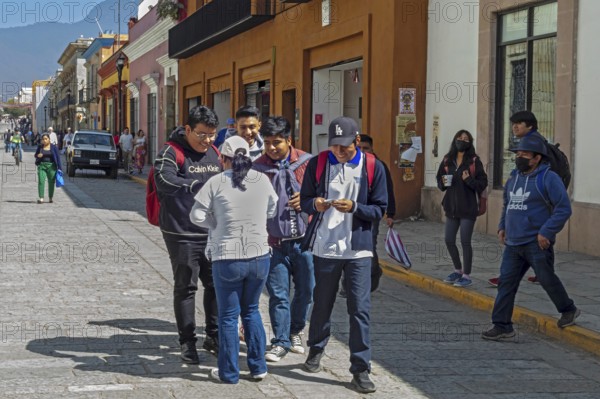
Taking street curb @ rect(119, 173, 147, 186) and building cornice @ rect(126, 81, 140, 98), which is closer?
street curb @ rect(119, 173, 147, 186)

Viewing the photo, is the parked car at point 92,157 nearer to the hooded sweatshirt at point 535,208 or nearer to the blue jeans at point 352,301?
the hooded sweatshirt at point 535,208

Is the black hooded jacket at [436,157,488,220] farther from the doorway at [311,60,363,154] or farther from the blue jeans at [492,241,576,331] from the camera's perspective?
the doorway at [311,60,363,154]

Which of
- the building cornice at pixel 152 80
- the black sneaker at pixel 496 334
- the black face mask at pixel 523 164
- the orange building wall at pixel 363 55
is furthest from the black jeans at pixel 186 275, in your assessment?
the building cornice at pixel 152 80

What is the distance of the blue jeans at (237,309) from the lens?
5.88 m

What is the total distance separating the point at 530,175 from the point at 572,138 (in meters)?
5.17

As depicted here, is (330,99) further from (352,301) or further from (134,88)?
(134,88)

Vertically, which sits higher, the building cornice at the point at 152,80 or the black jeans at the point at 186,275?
the building cornice at the point at 152,80

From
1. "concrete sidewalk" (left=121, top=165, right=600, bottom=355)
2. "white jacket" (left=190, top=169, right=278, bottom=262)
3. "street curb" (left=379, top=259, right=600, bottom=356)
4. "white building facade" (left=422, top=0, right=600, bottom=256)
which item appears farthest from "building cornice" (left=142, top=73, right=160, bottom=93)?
"white jacket" (left=190, top=169, right=278, bottom=262)

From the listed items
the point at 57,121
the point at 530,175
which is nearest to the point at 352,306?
the point at 530,175

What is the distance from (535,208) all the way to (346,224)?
2.18m

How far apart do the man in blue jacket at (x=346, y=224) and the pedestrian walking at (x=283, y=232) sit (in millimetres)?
433

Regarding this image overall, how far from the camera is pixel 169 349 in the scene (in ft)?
22.7

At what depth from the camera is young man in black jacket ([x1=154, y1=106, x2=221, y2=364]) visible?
6.45m

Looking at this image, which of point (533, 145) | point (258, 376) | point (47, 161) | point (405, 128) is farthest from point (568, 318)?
point (47, 161)
